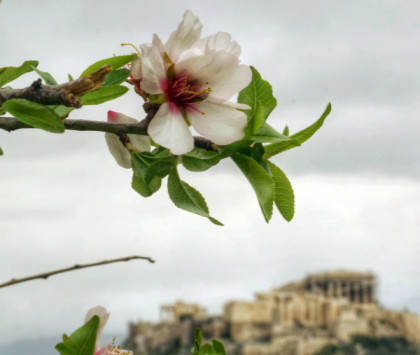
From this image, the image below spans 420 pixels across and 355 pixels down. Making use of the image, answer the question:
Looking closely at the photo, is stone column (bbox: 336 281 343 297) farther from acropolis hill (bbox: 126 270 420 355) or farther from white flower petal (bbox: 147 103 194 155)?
white flower petal (bbox: 147 103 194 155)

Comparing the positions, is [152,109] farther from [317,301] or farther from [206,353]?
[317,301]

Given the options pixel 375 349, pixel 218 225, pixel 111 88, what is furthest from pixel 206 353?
pixel 375 349

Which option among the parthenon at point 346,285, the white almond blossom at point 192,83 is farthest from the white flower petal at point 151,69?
the parthenon at point 346,285

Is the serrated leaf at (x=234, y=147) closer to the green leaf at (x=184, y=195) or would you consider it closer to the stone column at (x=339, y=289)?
the green leaf at (x=184, y=195)

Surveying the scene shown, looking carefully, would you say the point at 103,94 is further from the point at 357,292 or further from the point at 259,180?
the point at 357,292

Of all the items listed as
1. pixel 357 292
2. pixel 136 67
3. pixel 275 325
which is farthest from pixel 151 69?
pixel 357 292

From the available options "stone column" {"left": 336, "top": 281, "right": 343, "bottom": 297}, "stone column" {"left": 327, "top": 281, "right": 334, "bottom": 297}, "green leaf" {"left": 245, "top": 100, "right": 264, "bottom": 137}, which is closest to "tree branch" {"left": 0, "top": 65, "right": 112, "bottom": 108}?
"green leaf" {"left": 245, "top": 100, "right": 264, "bottom": 137}
